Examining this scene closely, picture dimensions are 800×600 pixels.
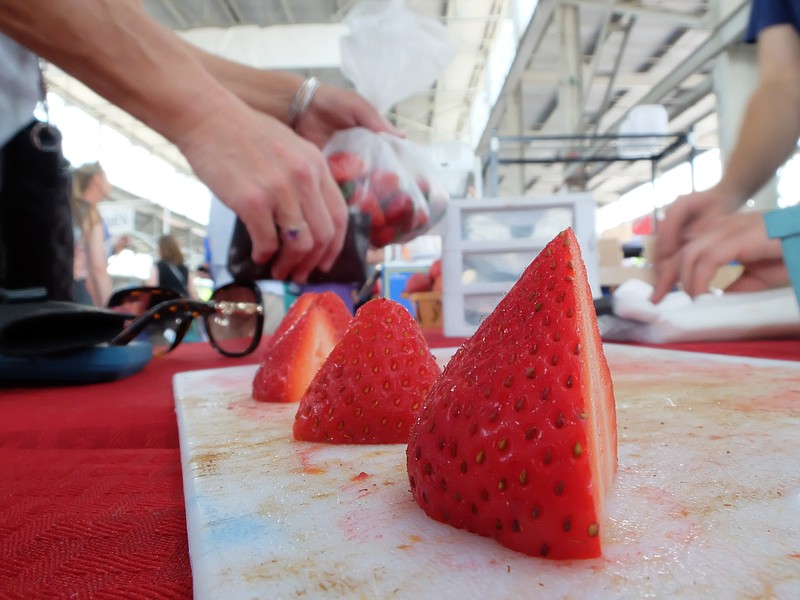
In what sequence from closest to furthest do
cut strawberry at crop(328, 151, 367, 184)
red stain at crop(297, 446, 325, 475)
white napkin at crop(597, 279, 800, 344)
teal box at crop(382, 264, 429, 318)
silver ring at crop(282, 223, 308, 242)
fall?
red stain at crop(297, 446, 325, 475) → silver ring at crop(282, 223, 308, 242) → cut strawberry at crop(328, 151, 367, 184) → white napkin at crop(597, 279, 800, 344) → teal box at crop(382, 264, 429, 318)

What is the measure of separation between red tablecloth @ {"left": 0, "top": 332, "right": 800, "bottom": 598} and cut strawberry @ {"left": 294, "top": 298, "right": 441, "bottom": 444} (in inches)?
4.9

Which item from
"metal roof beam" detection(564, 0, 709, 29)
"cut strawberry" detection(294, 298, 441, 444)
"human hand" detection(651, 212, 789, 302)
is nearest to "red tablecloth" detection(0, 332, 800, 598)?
"cut strawberry" detection(294, 298, 441, 444)

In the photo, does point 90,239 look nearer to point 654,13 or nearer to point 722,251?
point 722,251

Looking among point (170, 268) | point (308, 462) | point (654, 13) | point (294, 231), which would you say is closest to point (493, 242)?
point (294, 231)

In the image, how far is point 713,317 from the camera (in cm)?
136

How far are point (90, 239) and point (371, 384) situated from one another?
275cm

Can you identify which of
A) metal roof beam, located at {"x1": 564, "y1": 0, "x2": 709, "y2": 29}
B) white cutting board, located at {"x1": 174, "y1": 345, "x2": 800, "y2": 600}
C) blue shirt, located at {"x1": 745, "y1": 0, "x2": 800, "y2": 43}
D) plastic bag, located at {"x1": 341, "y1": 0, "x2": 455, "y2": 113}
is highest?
metal roof beam, located at {"x1": 564, "y1": 0, "x2": 709, "y2": 29}

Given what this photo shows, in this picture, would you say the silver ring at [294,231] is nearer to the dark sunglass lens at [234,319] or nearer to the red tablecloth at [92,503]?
the red tablecloth at [92,503]

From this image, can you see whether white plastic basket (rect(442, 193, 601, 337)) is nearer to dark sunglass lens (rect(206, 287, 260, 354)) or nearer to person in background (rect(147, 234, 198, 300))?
dark sunglass lens (rect(206, 287, 260, 354))

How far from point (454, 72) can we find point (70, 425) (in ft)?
26.6

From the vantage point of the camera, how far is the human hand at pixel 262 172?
2.98 feet

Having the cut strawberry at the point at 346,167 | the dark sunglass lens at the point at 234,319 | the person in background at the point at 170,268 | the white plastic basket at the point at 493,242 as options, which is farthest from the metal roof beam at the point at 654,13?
the dark sunglass lens at the point at 234,319

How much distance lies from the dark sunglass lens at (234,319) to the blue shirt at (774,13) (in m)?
1.59

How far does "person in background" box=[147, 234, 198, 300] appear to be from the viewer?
139 inches
